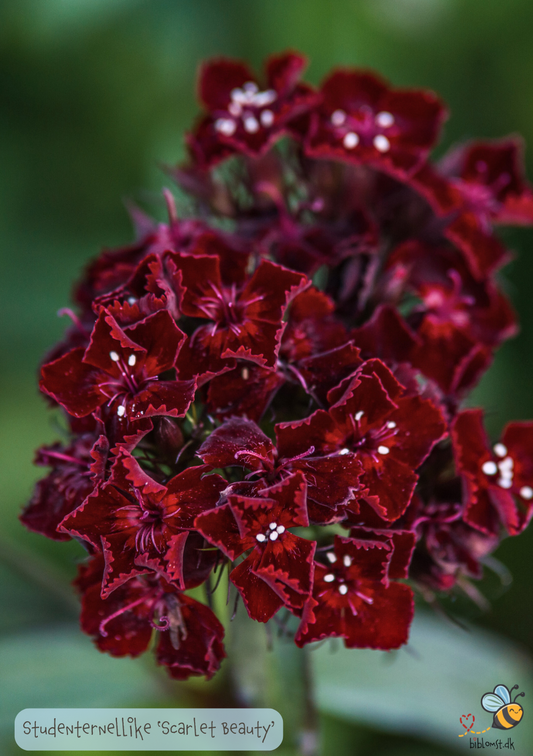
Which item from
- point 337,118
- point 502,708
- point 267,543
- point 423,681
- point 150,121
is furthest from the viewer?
point 150,121

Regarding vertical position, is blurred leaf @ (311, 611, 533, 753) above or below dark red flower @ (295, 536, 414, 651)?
below

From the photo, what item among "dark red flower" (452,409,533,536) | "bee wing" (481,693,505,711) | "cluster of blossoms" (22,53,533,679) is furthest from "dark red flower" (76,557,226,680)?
"bee wing" (481,693,505,711)

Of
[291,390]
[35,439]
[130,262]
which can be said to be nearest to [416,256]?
[291,390]

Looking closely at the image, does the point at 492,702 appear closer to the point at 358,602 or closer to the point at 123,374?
the point at 358,602

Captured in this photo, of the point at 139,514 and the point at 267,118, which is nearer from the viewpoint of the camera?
the point at 139,514

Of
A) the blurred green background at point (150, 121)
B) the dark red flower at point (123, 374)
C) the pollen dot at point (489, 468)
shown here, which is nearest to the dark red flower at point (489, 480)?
the pollen dot at point (489, 468)

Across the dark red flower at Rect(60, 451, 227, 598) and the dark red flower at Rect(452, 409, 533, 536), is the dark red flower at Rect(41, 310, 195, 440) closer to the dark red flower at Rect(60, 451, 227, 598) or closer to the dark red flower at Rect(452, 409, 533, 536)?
the dark red flower at Rect(60, 451, 227, 598)

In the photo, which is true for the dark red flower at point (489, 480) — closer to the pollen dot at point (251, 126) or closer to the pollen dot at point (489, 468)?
the pollen dot at point (489, 468)

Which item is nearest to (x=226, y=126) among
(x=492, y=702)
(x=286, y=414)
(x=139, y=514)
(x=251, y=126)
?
(x=251, y=126)
